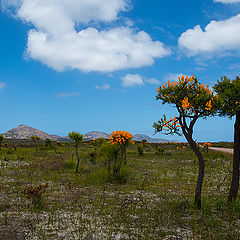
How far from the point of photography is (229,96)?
664 centimetres

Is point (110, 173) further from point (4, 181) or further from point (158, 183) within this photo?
point (4, 181)

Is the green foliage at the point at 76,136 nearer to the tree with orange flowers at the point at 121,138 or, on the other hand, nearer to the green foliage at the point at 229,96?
the tree with orange flowers at the point at 121,138

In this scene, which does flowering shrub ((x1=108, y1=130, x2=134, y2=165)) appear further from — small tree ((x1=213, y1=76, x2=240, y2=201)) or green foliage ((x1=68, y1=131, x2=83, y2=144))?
small tree ((x1=213, y1=76, x2=240, y2=201))

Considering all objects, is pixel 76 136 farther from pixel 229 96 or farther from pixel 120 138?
pixel 229 96

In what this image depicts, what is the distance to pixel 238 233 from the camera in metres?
5.12

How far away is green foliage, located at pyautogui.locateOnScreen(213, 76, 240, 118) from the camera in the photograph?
6.53m

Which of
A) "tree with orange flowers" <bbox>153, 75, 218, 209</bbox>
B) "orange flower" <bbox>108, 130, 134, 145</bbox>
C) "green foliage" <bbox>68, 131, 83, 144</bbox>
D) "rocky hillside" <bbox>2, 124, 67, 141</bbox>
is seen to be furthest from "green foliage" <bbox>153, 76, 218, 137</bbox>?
"rocky hillside" <bbox>2, 124, 67, 141</bbox>

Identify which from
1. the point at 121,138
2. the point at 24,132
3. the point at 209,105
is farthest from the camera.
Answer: the point at 24,132

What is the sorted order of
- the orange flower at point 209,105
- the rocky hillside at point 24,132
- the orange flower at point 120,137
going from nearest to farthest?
the orange flower at point 209,105
the orange flower at point 120,137
the rocky hillside at point 24,132

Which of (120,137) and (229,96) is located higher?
(229,96)

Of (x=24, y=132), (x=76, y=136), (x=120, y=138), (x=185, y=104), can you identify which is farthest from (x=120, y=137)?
(x=24, y=132)

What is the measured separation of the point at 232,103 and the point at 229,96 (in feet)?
0.85

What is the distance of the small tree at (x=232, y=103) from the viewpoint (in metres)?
6.57

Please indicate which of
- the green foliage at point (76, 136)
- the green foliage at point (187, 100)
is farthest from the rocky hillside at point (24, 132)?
the green foliage at point (187, 100)
